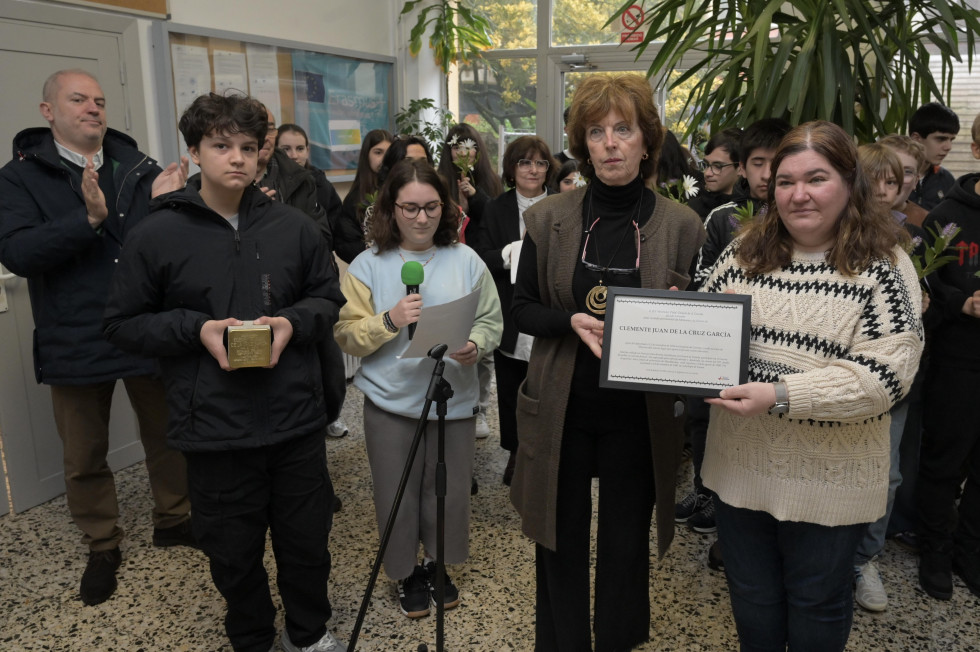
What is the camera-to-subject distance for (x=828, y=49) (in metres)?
2.63

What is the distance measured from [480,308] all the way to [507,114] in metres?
4.63

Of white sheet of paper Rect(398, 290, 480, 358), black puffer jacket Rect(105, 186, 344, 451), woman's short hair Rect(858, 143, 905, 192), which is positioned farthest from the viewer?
woman's short hair Rect(858, 143, 905, 192)

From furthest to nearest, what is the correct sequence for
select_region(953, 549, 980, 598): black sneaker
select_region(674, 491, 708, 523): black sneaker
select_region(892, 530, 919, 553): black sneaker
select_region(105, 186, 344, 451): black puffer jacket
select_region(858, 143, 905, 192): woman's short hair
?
select_region(674, 491, 708, 523): black sneaker < select_region(892, 530, 919, 553): black sneaker < select_region(953, 549, 980, 598): black sneaker < select_region(858, 143, 905, 192): woman's short hair < select_region(105, 186, 344, 451): black puffer jacket

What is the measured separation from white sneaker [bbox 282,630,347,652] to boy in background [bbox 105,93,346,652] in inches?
1.9

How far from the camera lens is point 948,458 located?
265 centimetres

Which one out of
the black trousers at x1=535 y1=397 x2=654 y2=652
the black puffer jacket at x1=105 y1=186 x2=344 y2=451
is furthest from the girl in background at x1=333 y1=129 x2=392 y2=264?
the black trousers at x1=535 y1=397 x2=654 y2=652

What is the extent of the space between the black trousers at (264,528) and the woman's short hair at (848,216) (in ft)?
4.74

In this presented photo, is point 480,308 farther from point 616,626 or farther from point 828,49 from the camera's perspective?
point 828,49

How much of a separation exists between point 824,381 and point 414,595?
1.65m

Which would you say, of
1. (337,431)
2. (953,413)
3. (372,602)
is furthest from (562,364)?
(337,431)

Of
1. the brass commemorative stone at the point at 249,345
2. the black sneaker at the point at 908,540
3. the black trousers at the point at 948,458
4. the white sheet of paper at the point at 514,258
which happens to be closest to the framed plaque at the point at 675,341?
the white sheet of paper at the point at 514,258

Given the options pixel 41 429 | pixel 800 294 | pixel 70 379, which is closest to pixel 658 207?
pixel 800 294

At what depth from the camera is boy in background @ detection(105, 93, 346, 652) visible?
6.40 ft

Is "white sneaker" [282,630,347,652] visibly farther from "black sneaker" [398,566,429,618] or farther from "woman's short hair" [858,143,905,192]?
"woman's short hair" [858,143,905,192]
